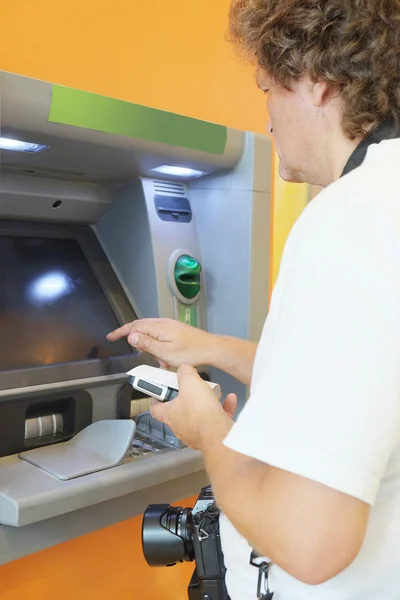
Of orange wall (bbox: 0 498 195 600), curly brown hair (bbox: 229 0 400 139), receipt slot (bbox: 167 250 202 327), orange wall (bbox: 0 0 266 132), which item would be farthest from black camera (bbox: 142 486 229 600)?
orange wall (bbox: 0 0 266 132)

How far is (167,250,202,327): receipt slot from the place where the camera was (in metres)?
1.50

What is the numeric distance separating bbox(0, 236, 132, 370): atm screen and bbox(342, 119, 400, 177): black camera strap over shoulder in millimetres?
780

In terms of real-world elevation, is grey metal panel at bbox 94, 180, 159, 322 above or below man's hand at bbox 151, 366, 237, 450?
above

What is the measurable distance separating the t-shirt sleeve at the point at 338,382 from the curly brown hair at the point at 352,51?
13.0 inches

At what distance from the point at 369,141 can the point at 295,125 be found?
119 millimetres

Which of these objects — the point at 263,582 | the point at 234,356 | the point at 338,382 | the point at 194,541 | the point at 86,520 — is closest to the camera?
the point at 338,382

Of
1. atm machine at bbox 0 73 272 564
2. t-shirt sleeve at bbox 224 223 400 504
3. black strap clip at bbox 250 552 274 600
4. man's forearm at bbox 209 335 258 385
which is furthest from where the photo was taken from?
man's forearm at bbox 209 335 258 385

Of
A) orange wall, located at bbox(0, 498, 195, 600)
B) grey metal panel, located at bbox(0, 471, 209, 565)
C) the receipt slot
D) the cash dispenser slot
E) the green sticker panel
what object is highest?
the green sticker panel

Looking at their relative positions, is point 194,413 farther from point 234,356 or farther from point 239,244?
point 239,244

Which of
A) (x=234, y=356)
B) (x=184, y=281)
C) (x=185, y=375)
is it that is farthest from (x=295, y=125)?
(x=184, y=281)

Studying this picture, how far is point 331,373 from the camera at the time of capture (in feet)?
1.87

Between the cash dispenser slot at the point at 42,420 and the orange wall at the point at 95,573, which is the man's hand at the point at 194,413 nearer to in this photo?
the cash dispenser slot at the point at 42,420

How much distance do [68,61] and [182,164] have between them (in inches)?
17.2

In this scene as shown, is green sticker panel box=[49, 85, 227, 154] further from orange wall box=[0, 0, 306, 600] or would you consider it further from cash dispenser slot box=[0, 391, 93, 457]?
cash dispenser slot box=[0, 391, 93, 457]
